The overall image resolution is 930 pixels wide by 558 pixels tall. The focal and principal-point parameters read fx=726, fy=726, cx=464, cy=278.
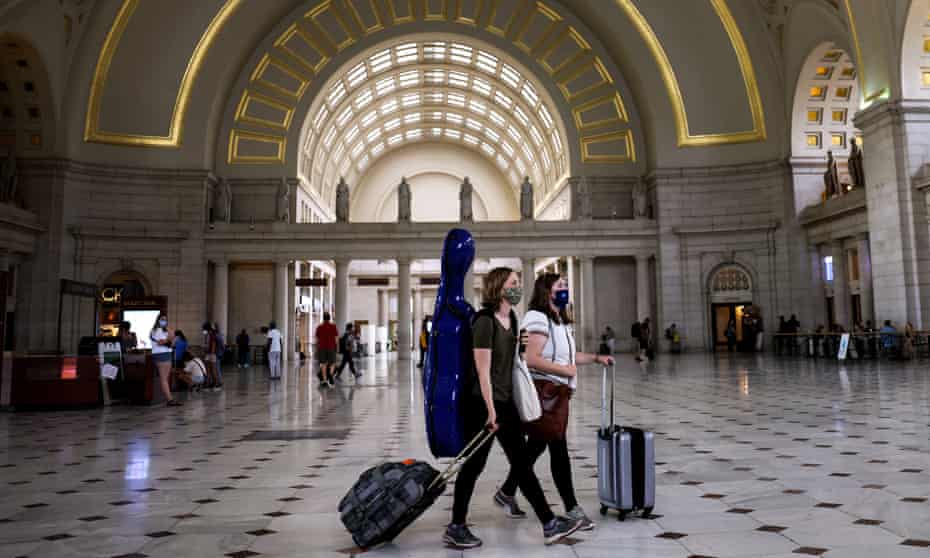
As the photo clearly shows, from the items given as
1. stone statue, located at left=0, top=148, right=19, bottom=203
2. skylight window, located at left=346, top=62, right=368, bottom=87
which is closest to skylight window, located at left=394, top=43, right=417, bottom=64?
skylight window, located at left=346, top=62, right=368, bottom=87

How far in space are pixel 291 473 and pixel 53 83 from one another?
1052 inches

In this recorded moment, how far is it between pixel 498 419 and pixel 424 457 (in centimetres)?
354

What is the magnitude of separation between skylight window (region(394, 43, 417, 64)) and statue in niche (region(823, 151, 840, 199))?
20.6 meters

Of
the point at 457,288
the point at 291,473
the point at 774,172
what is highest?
the point at 774,172

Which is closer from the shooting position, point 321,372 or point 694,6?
point 321,372

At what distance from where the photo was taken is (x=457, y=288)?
455 cm

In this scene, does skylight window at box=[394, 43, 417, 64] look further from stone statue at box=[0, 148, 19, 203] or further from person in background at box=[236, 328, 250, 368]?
stone statue at box=[0, 148, 19, 203]

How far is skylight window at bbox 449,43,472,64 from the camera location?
127 ft

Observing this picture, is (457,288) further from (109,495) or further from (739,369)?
(739,369)

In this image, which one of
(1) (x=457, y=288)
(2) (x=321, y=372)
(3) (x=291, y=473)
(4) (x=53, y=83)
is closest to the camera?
(1) (x=457, y=288)

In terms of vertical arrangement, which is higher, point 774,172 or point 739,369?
point 774,172

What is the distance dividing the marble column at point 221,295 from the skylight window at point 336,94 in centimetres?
1137

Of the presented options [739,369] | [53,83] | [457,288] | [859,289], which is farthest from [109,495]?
[859,289]

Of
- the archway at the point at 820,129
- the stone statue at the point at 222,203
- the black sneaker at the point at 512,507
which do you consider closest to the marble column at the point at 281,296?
the stone statue at the point at 222,203
